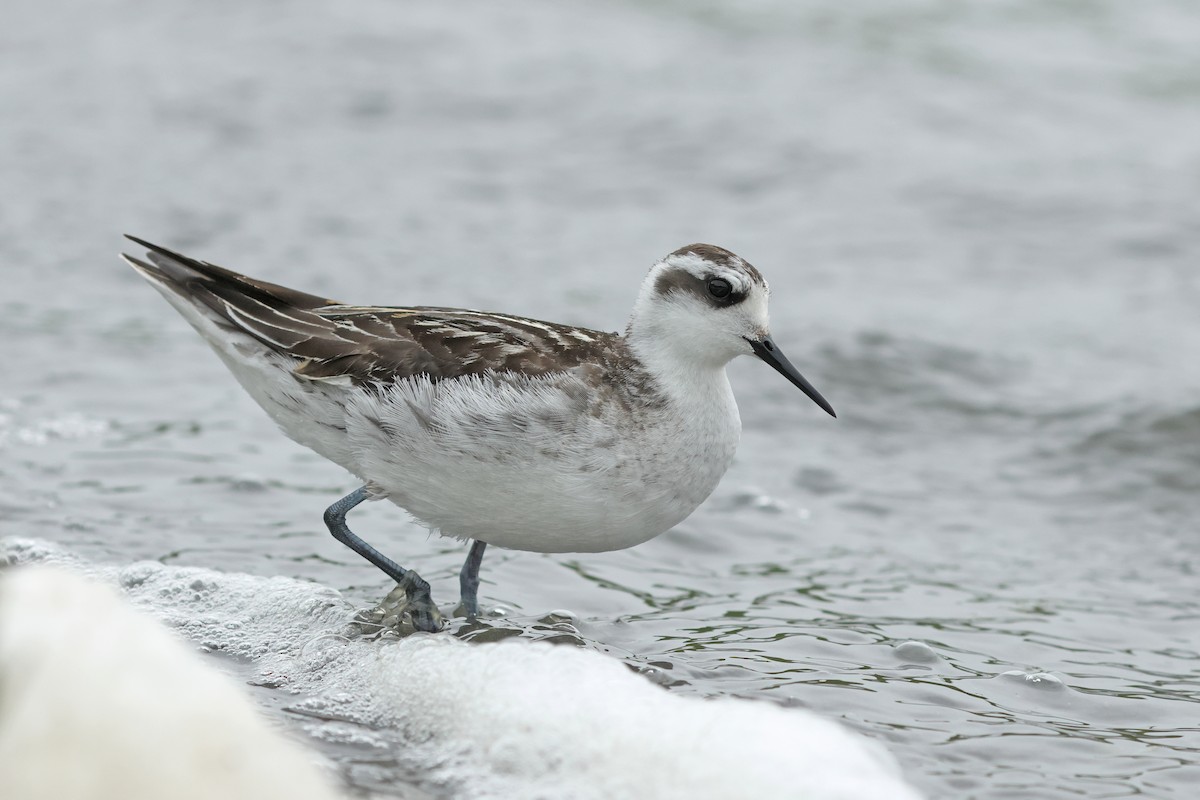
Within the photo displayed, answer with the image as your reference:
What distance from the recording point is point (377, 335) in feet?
21.5

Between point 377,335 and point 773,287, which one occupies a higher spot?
point 773,287

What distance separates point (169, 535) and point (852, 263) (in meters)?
7.17

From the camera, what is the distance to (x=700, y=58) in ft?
53.9

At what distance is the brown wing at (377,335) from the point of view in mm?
6266

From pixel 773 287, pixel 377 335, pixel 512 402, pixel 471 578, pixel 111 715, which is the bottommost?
pixel 471 578

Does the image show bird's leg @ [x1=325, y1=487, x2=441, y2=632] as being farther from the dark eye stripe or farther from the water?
the dark eye stripe

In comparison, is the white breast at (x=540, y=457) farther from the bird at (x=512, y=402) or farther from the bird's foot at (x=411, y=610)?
the bird's foot at (x=411, y=610)

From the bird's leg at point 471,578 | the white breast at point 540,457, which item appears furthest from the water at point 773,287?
the white breast at point 540,457

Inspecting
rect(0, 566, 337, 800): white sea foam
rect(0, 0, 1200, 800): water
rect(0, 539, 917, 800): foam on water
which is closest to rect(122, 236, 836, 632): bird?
rect(0, 539, 917, 800): foam on water

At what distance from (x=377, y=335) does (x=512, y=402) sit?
91 centimetres

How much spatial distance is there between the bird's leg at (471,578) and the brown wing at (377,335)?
101 cm

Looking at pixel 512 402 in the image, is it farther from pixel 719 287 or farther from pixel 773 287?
pixel 773 287

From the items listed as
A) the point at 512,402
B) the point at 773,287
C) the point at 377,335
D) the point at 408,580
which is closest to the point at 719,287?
the point at 512,402

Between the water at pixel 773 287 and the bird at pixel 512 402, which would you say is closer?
the bird at pixel 512 402
